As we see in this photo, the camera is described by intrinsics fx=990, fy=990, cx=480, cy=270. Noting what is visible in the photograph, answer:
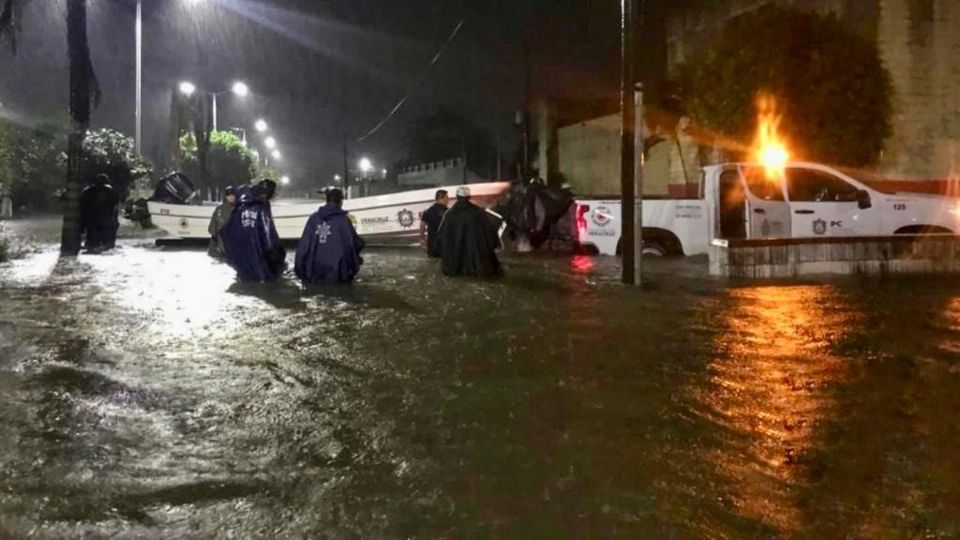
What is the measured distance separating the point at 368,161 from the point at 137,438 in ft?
304

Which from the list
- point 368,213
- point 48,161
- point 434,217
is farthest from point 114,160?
point 434,217

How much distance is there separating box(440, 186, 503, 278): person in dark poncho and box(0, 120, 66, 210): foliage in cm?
823

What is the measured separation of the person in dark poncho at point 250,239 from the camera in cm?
1320

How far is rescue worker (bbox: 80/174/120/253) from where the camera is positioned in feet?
64.2

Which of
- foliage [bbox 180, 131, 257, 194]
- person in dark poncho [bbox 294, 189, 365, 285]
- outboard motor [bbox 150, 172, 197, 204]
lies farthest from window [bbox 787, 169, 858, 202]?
foliage [bbox 180, 131, 257, 194]

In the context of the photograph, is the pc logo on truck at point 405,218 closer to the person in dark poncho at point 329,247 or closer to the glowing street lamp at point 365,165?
the person in dark poncho at point 329,247

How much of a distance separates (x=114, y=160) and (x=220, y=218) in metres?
15.3

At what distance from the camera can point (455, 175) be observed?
59.4 m

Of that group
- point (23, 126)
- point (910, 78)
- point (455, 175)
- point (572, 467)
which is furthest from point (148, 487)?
point (455, 175)

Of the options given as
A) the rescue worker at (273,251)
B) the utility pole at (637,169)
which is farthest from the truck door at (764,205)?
the rescue worker at (273,251)

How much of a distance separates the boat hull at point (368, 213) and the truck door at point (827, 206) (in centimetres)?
604

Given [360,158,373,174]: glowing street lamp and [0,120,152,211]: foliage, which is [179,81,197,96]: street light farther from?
[360,158,373,174]: glowing street lamp

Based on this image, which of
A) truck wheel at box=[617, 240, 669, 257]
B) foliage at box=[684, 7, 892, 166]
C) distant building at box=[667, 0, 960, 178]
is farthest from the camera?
distant building at box=[667, 0, 960, 178]

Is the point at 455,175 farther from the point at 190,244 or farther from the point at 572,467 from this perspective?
the point at 572,467
